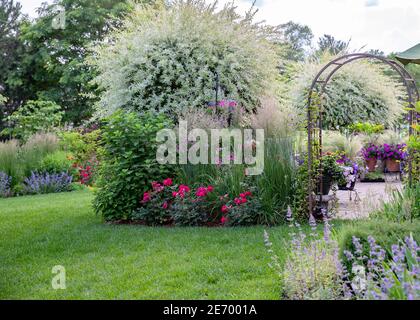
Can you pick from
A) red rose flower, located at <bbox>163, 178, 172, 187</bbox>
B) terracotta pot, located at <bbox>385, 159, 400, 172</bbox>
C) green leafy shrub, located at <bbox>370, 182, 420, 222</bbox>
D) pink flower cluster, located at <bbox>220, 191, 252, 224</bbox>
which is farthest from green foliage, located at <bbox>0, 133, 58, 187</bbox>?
green leafy shrub, located at <bbox>370, 182, 420, 222</bbox>

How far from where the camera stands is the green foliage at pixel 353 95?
1296 cm

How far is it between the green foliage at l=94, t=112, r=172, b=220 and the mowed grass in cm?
31

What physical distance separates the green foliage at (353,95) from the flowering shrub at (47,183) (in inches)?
241

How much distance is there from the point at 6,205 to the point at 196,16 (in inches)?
181

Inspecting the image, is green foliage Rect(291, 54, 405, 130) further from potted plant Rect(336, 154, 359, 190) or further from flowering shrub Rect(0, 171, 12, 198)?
flowering shrub Rect(0, 171, 12, 198)

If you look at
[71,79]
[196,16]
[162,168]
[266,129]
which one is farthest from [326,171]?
[71,79]

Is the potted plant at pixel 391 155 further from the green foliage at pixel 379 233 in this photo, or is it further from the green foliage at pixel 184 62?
the green foliage at pixel 379 233

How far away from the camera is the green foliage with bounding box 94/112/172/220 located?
20.2ft

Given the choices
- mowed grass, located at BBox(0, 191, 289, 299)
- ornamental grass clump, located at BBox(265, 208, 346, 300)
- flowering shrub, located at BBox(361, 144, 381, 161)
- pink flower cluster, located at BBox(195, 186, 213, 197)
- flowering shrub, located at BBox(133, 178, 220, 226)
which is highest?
flowering shrub, located at BBox(361, 144, 381, 161)

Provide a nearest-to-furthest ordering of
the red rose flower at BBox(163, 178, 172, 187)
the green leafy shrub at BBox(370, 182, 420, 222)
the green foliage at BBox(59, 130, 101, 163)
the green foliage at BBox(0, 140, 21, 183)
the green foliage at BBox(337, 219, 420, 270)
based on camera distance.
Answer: the green foliage at BBox(337, 219, 420, 270) < the green leafy shrub at BBox(370, 182, 420, 222) < the red rose flower at BBox(163, 178, 172, 187) < the green foliage at BBox(0, 140, 21, 183) < the green foliage at BBox(59, 130, 101, 163)

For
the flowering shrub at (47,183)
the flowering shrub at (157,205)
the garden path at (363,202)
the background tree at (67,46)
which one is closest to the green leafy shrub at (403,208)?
the garden path at (363,202)
